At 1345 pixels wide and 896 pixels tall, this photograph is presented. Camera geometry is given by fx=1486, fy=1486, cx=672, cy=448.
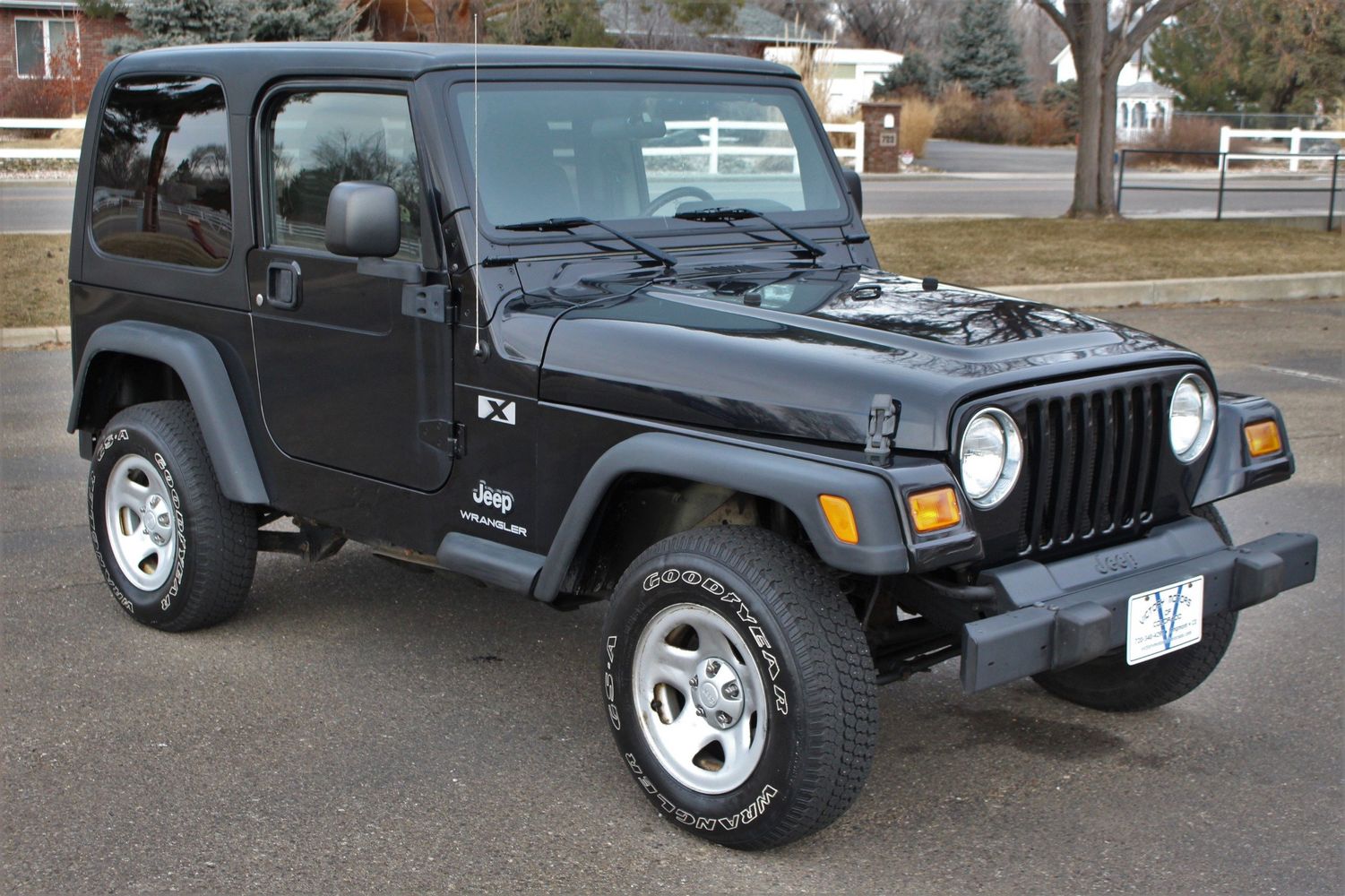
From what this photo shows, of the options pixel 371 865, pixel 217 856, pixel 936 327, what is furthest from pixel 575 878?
pixel 936 327

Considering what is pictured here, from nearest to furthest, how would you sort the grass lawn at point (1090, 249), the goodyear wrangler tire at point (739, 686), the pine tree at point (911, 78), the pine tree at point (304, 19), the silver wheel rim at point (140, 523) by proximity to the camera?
the goodyear wrangler tire at point (739, 686) → the silver wheel rim at point (140, 523) → the grass lawn at point (1090, 249) → the pine tree at point (304, 19) → the pine tree at point (911, 78)

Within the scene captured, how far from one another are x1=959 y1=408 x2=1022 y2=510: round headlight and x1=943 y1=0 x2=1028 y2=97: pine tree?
→ 176 ft

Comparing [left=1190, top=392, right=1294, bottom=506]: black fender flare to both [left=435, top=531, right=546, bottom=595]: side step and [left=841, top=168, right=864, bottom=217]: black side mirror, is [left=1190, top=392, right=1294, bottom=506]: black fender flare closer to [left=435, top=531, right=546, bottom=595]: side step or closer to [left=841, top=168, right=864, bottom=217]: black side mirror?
[left=841, top=168, right=864, bottom=217]: black side mirror

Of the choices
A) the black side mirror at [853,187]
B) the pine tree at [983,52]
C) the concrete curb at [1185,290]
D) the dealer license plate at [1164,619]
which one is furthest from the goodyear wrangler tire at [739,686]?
the pine tree at [983,52]

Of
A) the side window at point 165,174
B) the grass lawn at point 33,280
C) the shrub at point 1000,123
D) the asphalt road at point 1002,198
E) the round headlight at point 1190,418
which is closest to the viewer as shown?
the round headlight at point 1190,418

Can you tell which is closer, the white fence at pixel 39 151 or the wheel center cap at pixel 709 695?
the wheel center cap at pixel 709 695

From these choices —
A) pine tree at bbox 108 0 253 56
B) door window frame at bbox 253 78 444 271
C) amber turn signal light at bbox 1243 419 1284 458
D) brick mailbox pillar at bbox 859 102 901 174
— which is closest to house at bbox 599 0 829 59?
brick mailbox pillar at bbox 859 102 901 174

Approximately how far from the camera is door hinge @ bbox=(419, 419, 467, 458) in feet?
13.4

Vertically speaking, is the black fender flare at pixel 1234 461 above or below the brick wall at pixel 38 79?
below

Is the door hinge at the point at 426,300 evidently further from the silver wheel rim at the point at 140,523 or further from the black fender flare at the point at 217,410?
the silver wheel rim at the point at 140,523

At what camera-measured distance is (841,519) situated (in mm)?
3160

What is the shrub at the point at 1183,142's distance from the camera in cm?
3875

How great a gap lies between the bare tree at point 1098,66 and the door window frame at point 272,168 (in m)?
14.4

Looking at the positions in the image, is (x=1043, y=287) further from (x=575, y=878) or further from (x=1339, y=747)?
(x=575, y=878)
